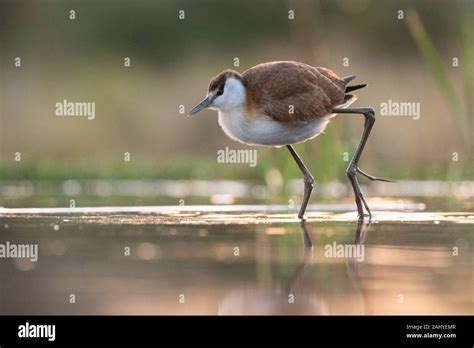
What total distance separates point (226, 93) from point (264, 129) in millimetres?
447

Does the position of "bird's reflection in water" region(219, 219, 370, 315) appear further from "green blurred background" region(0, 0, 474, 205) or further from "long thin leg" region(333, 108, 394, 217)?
"green blurred background" region(0, 0, 474, 205)

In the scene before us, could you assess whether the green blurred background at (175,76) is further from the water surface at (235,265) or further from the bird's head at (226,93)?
the water surface at (235,265)

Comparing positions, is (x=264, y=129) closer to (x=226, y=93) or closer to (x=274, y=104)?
(x=274, y=104)

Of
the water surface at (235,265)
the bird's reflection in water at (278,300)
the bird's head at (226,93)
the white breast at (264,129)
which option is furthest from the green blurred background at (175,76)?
the bird's reflection in water at (278,300)

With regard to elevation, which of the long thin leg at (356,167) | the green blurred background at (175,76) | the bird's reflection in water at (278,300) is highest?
the green blurred background at (175,76)

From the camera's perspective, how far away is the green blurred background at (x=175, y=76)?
17.5 meters

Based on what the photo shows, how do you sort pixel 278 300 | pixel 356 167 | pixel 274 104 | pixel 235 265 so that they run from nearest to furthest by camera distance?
pixel 278 300
pixel 235 265
pixel 274 104
pixel 356 167

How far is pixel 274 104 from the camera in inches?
411

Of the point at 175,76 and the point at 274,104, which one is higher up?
the point at 175,76

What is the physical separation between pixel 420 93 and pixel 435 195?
6.14 m

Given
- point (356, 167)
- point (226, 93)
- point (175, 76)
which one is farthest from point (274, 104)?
point (175, 76)

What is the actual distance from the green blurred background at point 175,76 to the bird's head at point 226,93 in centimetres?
474
